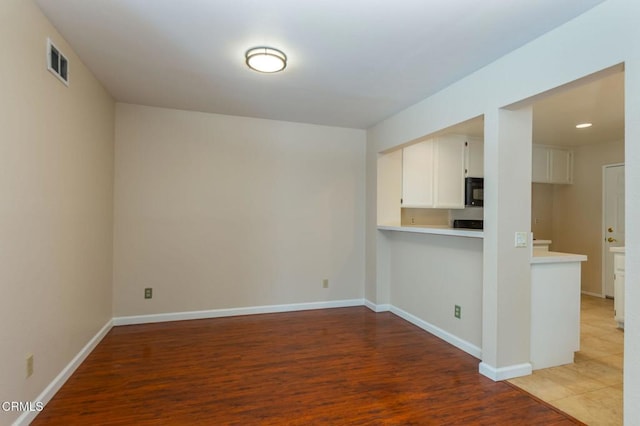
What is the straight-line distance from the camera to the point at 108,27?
84.4 inches

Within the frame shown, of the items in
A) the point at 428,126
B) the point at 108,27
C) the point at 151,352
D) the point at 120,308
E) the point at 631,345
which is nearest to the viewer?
the point at 631,345

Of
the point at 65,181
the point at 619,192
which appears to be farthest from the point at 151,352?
the point at 619,192

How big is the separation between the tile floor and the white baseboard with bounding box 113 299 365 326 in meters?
2.33

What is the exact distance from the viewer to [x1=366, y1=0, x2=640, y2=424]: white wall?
163cm

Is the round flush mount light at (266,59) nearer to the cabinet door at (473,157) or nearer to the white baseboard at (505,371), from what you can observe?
the white baseboard at (505,371)

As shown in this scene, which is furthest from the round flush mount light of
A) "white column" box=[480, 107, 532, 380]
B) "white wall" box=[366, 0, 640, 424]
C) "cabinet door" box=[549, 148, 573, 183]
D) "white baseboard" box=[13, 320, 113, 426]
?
"cabinet door" box=[549, 148, 573, 183]

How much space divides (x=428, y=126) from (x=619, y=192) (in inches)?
153

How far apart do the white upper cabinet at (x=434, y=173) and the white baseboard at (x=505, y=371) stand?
2.30 meters

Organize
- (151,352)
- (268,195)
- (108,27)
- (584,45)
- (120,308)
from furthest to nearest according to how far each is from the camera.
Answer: (268,195), (120,308), (151,352), (108,27), (584,45)

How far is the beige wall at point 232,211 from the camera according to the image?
368 cm

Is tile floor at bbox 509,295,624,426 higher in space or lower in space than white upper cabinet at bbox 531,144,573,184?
lower

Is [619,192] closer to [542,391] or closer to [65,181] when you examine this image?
[542,391]

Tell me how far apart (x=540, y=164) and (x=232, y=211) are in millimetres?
4941

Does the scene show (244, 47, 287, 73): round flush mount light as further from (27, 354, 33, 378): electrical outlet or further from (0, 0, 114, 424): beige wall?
(27, 354, 33, 378): electrical outlet
